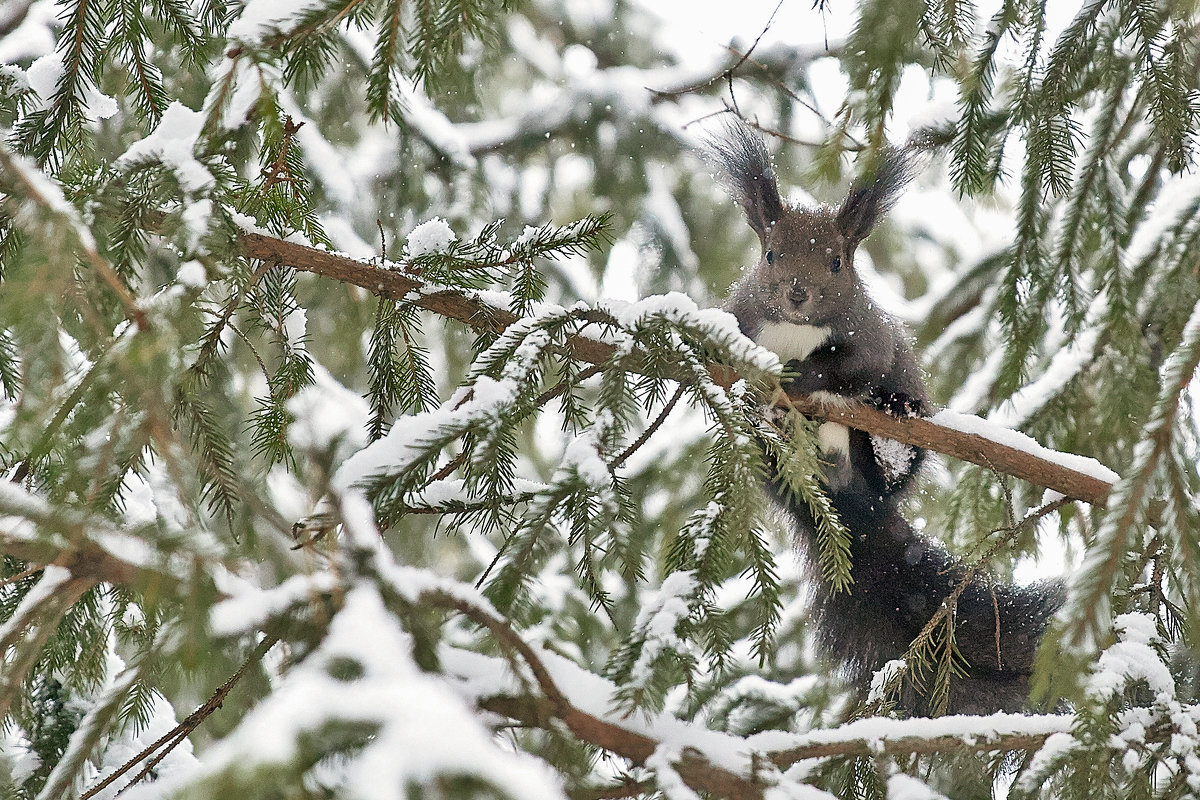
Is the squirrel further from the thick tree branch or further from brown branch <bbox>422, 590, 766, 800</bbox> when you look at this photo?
brown branch <bbox>422, 590, 766, 800</bbox>

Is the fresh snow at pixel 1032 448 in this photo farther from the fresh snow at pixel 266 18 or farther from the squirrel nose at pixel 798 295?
the fresh snow at pixel 266 18

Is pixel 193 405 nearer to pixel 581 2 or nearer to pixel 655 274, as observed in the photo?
pixel 655 274

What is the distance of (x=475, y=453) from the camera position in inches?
50.9

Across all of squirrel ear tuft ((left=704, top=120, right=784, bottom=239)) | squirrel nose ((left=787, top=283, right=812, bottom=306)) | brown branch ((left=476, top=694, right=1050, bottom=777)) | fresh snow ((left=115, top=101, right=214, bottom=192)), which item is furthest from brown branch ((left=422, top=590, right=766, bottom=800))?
squirrel ear tuft ((left=704, top=120, right=784, bottom=239))

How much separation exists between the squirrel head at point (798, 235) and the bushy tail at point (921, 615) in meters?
0.60

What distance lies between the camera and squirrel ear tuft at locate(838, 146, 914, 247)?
95.3 inches

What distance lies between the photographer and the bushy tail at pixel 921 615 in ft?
6.61

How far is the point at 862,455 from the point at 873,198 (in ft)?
2.40

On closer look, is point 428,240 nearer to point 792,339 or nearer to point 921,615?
point 792,339

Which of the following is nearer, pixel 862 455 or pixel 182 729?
pixel 182 729

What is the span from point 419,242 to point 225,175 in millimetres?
469

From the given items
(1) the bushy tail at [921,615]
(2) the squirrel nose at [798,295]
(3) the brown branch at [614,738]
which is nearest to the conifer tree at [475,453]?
(3) the brown branch at [614,738]

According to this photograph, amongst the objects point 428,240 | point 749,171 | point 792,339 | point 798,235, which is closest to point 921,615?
point 792,339

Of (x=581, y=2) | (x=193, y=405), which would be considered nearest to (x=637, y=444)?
(x=193, y=405)
